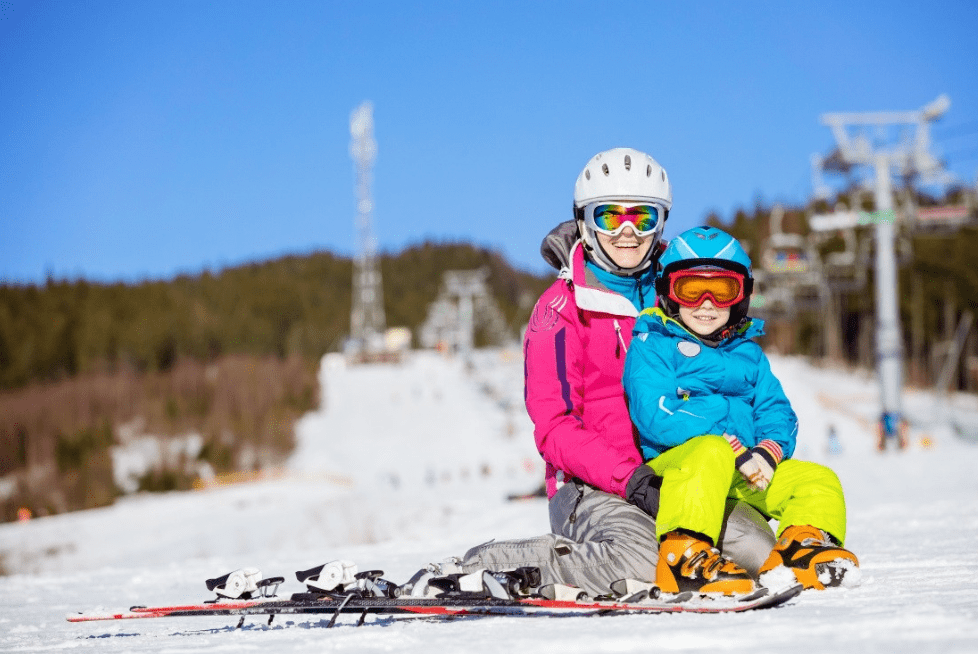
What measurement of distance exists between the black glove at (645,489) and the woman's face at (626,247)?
0.97 meters

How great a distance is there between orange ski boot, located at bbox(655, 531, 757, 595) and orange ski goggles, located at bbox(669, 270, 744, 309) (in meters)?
0.99

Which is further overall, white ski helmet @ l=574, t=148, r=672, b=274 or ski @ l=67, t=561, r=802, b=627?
white ski helmet @ l=574, t=148, r=672, b=274

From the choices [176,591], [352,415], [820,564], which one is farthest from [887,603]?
[352,415]

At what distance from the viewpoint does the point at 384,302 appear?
463 ft

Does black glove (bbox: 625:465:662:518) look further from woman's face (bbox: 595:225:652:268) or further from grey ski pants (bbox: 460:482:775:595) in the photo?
woman's face (bbox: 595:225:652:268)

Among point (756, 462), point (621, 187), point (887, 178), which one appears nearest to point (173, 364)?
point (887, 178)

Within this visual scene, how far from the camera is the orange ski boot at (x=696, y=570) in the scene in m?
3.49

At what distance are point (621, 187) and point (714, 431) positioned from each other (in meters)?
1.24

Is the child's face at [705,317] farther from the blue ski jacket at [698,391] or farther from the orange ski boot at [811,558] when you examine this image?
the orange ski boot at [811,558]

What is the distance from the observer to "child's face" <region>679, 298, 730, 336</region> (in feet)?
13.2

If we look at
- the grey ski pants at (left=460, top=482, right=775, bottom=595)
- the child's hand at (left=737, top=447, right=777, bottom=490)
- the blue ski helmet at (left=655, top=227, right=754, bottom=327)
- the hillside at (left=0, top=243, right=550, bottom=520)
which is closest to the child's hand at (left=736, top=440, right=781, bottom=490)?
the child's hand at (left=737, top=447, right=777, bottom=490)

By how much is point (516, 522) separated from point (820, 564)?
6.09 m

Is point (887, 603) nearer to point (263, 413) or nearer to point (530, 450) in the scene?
point (530, 450)

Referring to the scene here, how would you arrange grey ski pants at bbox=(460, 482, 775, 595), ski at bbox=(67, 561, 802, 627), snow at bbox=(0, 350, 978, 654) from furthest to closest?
grey ski pants at bbox=(460, 482, 775, 595)
ski at bbox=(67, 561, 802, 627)
snow at bbox=(0, 350, 978, 654)
